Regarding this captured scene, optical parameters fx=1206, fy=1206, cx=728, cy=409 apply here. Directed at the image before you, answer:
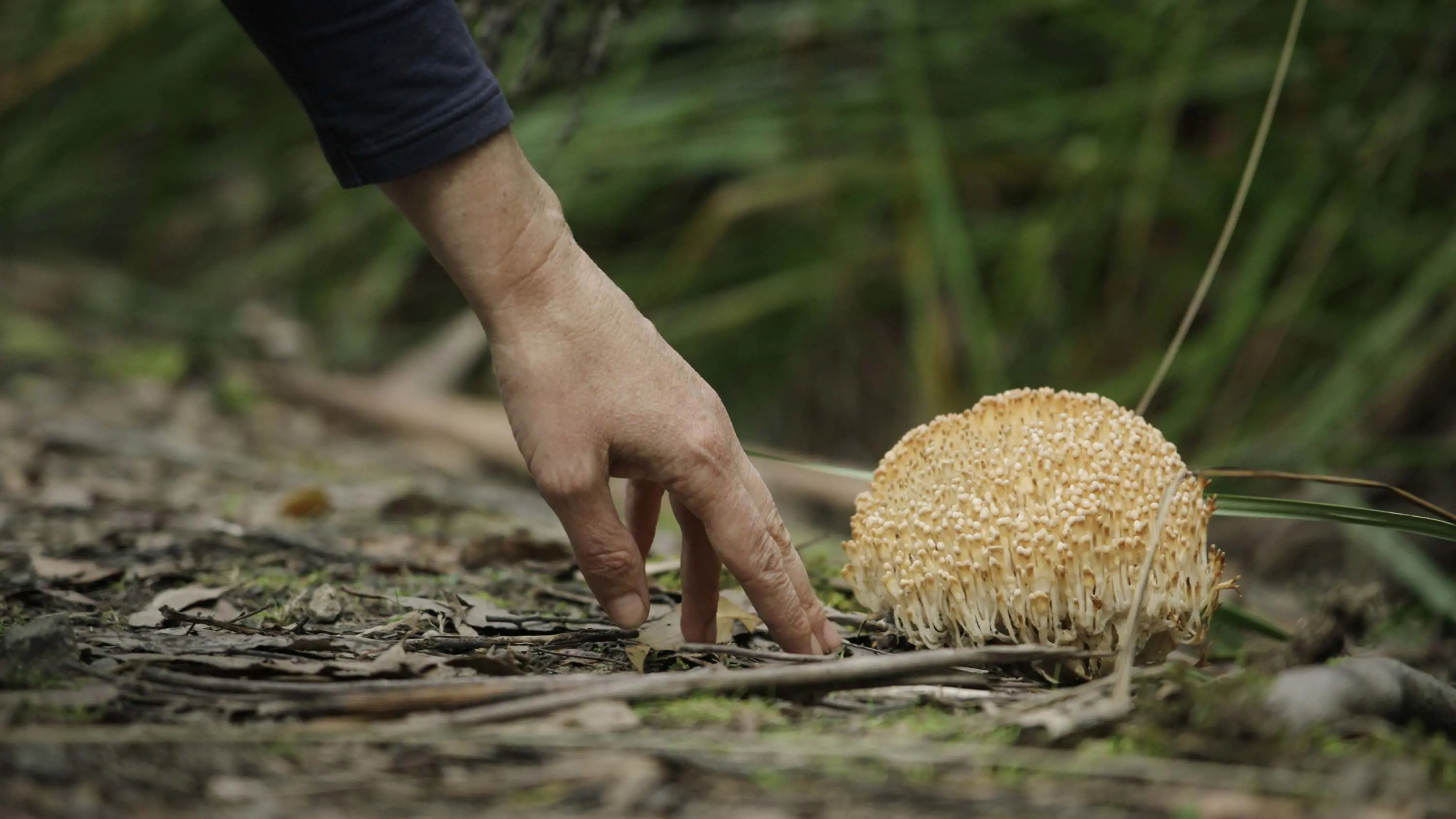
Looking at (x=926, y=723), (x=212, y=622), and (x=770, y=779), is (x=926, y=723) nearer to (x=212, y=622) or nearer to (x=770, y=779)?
(x=770, y=779)

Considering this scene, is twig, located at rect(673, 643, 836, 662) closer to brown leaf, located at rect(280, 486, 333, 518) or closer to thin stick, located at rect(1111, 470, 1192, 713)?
thin stick, located at rect(1111, 470, 1192, 713)

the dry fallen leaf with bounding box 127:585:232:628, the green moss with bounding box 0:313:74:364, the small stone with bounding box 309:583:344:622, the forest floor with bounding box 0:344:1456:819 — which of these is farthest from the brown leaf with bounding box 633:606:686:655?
the green moss with bounding box 0:313:74:364

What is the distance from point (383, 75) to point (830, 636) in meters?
1.10

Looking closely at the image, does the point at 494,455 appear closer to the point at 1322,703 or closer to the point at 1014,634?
the point at 1014,634

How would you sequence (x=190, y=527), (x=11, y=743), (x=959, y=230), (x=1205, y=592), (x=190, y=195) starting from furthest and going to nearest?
1. (x=190, y=195)
2. (x=959, y=230)
3. (x=190, y=527)
4. (x=1205, y=592)
5. (x=11, y=743)

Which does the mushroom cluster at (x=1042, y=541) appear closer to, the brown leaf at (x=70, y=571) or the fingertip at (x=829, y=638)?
the fingertip at (x=829, y=638)

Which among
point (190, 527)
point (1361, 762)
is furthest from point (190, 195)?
point (1361, 762)

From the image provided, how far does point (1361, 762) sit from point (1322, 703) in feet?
0.58

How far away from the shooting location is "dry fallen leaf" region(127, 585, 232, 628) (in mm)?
2031

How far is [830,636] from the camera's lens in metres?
1.98

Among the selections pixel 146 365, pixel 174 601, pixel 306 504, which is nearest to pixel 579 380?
pixel 174 601

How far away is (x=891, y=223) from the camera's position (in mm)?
5500

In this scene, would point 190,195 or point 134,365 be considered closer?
point 134,365

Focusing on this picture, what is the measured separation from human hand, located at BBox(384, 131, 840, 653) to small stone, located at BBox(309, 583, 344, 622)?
534 mm
